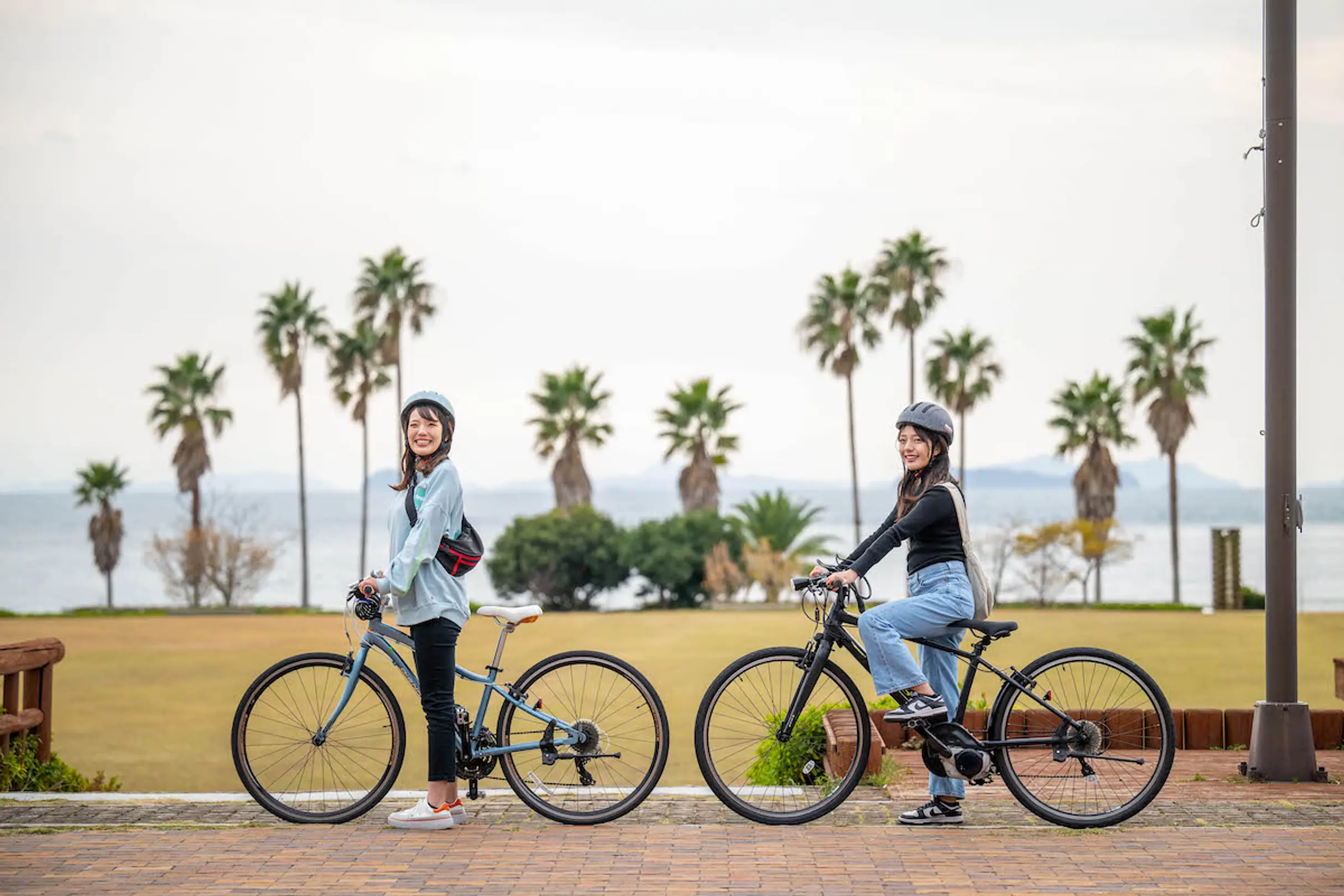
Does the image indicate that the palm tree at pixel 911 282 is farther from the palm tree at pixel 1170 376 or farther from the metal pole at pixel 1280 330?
the metal pole at pixel 1280 330

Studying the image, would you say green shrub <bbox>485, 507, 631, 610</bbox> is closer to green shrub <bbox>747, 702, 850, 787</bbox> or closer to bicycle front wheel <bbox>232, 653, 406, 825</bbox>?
green shrub <bbox>747, 702, 850, 787</bbox>

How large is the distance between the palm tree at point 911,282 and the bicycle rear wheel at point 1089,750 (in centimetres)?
6103

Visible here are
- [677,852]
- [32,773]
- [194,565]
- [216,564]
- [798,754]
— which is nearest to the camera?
[677,852]

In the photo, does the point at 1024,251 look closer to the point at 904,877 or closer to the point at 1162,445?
the point at 1162,445

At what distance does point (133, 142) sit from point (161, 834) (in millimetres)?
99612

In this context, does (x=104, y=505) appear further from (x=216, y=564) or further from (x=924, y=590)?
(x=924, y=590)

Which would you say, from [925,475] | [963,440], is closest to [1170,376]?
[963,440]

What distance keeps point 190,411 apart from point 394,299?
10897 millimetres

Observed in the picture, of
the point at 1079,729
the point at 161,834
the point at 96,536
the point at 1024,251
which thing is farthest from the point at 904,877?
the point at 1024,251

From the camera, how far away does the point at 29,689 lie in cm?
895

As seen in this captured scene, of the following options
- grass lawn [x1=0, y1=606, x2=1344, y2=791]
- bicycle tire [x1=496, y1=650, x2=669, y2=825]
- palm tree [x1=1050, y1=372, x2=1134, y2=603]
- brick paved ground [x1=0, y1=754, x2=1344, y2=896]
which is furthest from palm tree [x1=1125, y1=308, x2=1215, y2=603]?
bicycle tire [x1=496, y1=650, x2=669, y2=825]

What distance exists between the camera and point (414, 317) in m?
70.7

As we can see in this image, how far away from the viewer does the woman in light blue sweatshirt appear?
6.60 metres

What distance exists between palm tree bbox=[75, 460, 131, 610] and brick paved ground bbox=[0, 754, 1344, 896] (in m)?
67.7
